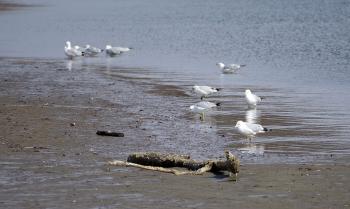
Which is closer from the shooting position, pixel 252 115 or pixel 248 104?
pixel 252 115

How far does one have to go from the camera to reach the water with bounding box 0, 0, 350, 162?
45.4ft

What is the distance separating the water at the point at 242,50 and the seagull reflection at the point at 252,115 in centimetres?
2

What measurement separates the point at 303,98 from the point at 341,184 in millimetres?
8587

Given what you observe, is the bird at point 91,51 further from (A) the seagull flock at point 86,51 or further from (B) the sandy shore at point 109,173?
(B) the sandy shore at point 109,173

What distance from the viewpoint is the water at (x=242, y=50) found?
1385 cm

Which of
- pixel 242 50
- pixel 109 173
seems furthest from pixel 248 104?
pixel 242 50

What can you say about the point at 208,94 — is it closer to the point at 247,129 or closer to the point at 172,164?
the point at 247,129

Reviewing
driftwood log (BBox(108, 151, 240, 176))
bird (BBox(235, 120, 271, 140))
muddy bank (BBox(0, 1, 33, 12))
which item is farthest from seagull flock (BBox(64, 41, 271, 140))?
muddy bank (BBox(0, 1, 33, 12))

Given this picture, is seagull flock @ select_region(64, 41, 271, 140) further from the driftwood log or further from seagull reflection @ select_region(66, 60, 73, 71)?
the driftwood log

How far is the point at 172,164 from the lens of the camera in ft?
31.8

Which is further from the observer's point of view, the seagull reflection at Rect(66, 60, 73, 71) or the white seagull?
the seagull reflection at Rect(66, 60, 73, 71)

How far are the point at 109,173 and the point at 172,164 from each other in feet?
2.64

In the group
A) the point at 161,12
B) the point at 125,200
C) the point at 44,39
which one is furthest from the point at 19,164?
the point at 161,12

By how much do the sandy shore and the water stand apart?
4.83ft
